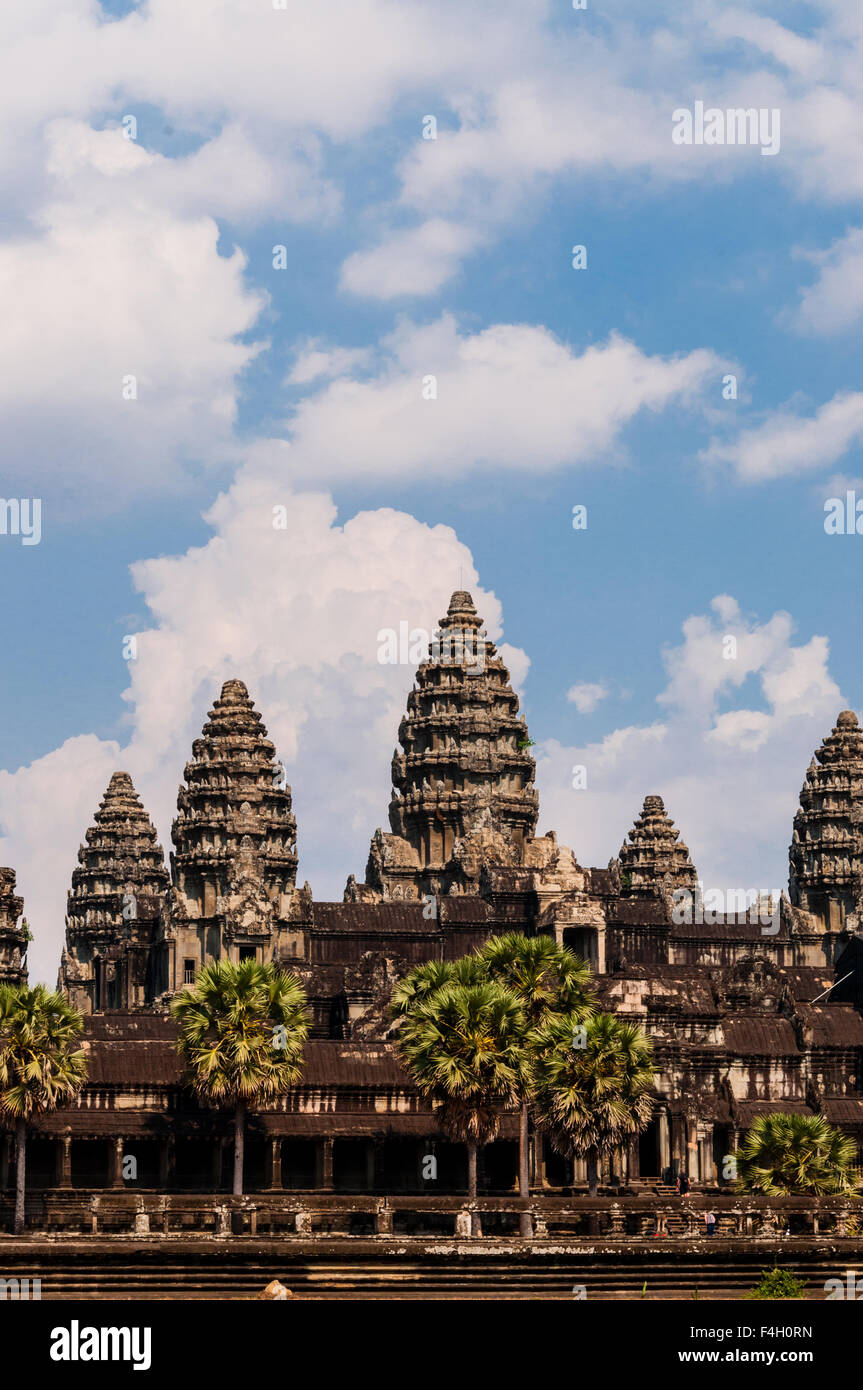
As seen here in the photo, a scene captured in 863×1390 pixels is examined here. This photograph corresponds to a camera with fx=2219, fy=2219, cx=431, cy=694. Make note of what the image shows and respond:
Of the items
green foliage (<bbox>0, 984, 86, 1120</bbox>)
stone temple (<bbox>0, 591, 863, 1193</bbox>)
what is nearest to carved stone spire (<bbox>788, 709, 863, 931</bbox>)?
stone temple (<bbox>0, 591, 863, 1193</bbox>)

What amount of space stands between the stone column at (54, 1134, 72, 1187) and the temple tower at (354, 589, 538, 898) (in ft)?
199

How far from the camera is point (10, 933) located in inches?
5079

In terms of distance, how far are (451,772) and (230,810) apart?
15.2 m

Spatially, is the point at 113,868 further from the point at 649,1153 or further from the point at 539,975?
the point at 539,975

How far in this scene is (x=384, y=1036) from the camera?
9362cm

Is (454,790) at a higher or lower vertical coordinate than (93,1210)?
higher

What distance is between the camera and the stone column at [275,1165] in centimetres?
8200

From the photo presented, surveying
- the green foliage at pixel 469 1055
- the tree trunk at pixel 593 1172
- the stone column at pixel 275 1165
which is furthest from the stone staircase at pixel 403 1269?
the stone column at pixel 275 1165

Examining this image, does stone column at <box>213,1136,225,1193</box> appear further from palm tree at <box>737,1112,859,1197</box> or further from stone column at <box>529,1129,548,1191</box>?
palm tree at <box>737,1112,859,1197</box>

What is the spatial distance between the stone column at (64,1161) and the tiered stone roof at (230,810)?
166 ft

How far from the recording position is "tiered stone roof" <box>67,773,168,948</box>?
170 meters
